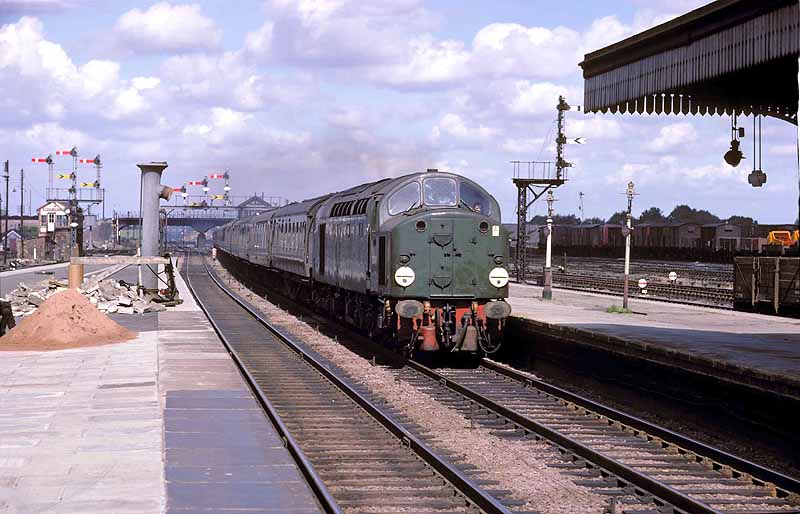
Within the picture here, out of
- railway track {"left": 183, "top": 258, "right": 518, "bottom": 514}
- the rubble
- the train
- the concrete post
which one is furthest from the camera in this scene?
the concrete post

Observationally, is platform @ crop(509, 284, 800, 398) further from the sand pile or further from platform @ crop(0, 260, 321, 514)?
the sand pile

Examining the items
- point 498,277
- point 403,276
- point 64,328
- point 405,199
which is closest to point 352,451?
point 403,276

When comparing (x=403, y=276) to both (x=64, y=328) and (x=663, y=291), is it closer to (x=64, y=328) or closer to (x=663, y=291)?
(x=64, y=328)

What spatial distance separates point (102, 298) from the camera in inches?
1260

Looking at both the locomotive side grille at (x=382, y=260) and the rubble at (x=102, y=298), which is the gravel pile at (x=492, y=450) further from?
the rubble at (x=102, y=298)

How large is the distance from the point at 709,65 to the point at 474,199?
599cm

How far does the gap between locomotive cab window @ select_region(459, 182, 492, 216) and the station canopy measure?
9.14 ft

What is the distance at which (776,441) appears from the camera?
12.8 meters

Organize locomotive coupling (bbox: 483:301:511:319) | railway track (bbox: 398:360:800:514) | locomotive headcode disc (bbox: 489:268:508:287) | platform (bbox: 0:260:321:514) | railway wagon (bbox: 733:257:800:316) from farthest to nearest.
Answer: railway wagon (bbox: 733:257:800:316) → locomotive headcode disc (bbox: 489:268:508:287) → locomotive coupling (bbox: 483:301:511:319) → railway track (bbox: 398:360:800:514) → platform (bbox: 0:260:321:514)

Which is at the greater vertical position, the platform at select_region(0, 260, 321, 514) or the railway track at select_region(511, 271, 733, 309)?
the railway track at select_region(511, 271, 733, 309)

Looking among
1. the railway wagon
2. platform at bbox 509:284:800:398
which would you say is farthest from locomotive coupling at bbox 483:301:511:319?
the railway wagon

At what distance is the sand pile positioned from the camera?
22484mm

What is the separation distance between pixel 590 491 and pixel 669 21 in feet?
30.2

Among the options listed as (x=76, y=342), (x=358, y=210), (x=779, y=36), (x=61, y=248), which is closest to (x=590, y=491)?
(x=779, y=36)
